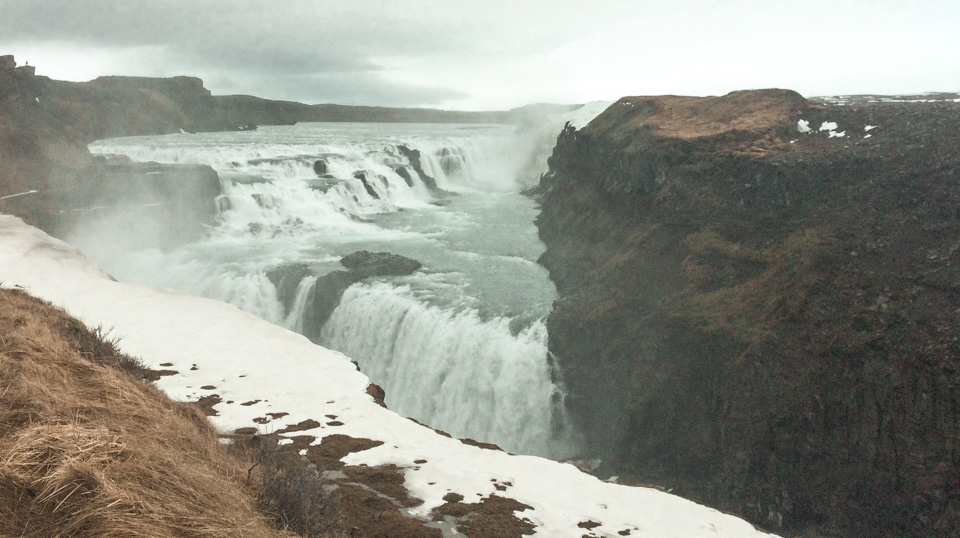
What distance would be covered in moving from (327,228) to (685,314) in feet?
69.2

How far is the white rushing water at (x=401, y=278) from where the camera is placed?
56.6 ft

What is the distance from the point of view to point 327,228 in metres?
31.9

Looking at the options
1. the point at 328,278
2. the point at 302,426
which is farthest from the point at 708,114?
the point at 302,426

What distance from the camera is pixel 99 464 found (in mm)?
3820

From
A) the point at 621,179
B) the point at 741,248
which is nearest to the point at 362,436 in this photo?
the point at 741,248

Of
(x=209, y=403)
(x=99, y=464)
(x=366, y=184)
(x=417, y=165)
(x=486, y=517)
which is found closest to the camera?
(x=99, y=464)

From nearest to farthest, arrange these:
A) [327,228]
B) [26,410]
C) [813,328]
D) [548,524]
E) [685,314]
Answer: [26,410] → [548,524] → [813,328] → [685,314] → [327,228]

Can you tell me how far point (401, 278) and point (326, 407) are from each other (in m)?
13.7

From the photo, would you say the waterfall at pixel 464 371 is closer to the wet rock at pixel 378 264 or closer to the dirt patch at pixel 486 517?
the wet rock at pixel 378 264

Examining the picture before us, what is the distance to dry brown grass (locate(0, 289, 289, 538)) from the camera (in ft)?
11.4

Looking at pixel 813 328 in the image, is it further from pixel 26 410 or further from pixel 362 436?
pixel 26 410

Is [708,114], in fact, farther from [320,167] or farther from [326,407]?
[320,167]

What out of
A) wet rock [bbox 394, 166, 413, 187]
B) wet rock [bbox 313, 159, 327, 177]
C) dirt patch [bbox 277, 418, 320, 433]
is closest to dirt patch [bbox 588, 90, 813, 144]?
dirt patch [bbox 277, 418, 320, 433]

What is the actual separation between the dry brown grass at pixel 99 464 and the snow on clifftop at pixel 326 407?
2.09 meters
